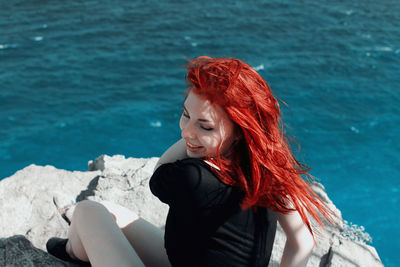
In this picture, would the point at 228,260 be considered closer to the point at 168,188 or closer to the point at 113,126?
the point at 168,188

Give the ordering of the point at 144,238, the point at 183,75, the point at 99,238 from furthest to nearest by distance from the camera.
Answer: the point at 183,75 → the point at 144,238 → the point at 99,238

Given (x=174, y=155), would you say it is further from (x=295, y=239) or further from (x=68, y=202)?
(x=68, y=202)

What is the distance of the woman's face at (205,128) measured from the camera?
1.78 m

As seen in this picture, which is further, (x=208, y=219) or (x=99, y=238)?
(x=99, y=238)

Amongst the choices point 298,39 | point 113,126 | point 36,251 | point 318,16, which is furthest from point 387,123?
point 36,251

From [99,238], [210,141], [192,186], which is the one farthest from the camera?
[99,238]

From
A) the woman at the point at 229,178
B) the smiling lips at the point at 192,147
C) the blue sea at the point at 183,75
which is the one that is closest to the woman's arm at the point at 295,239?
the woman at the point at 229,178

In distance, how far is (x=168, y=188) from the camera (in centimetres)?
180

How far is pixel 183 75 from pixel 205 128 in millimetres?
6959

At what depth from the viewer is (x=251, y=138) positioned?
1808mm

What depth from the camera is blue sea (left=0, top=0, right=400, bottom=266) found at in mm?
6496

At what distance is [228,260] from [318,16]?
10.9 m

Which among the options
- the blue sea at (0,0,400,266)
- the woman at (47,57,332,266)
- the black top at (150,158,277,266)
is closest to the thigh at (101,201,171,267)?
the woman at (47,57,332,266)

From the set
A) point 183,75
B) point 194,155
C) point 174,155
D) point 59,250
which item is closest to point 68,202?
point 59,250
